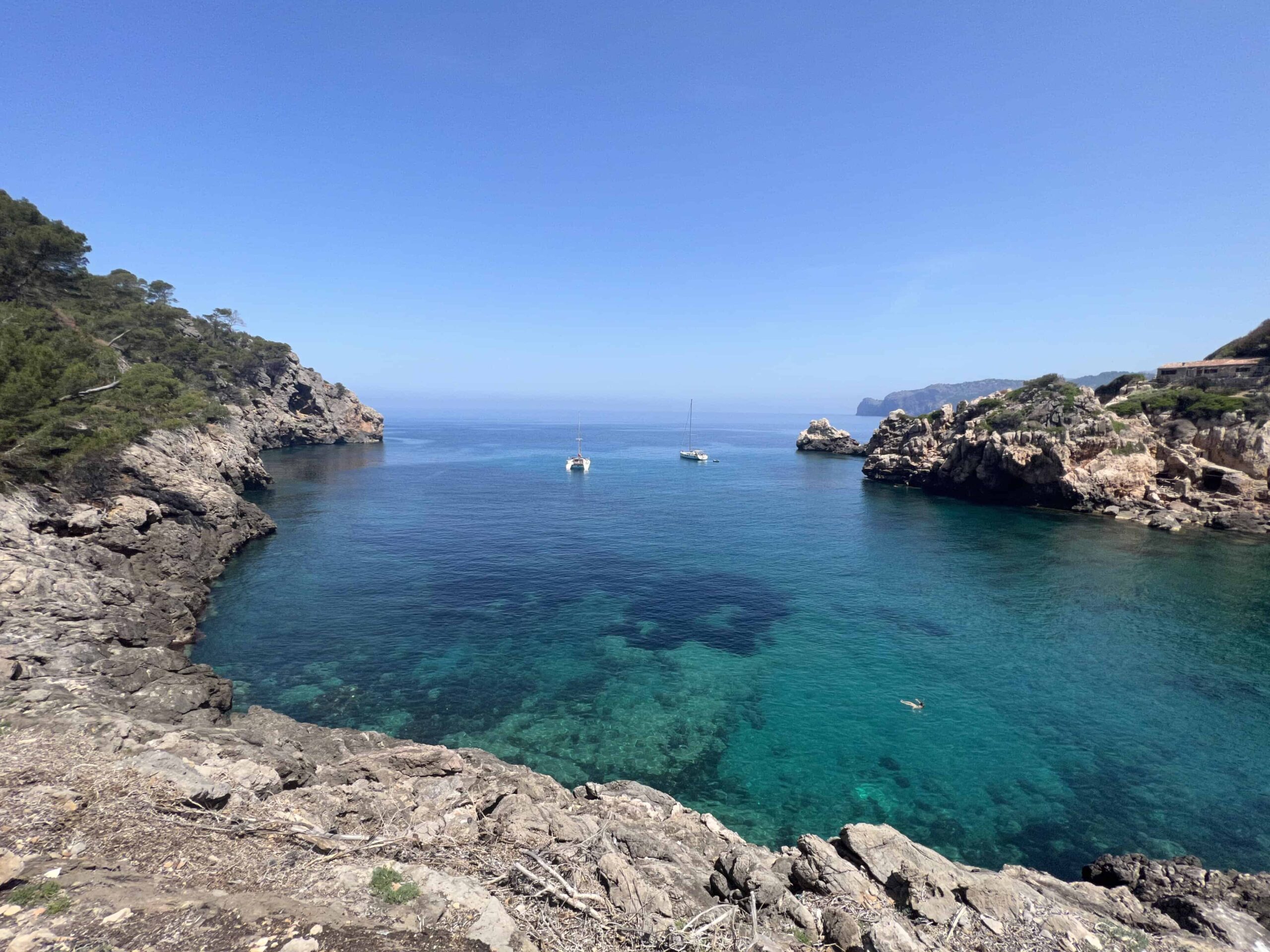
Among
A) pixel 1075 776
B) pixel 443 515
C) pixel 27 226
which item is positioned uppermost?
pixel 27 226

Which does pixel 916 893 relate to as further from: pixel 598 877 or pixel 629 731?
pixel 629 731

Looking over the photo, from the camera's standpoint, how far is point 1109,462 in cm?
7656

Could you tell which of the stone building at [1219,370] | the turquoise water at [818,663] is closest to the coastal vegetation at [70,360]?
the turquoise water at [818,663]

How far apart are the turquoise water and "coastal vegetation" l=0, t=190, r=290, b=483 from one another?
14053mm

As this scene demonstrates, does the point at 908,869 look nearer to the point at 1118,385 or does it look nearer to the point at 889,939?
the point at 889,939

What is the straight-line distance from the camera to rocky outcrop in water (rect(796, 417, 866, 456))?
152 metres

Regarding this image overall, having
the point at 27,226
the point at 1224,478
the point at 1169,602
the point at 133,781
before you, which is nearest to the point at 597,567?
the point at 133,781

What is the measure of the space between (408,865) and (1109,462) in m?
96.5

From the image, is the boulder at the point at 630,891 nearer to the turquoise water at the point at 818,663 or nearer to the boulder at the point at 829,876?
the boulder at the point at 829,876

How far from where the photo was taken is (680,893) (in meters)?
12.7

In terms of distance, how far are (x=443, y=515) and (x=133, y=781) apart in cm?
5898

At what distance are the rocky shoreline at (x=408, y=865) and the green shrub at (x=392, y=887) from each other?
40mm

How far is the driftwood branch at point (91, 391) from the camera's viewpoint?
3597 cm

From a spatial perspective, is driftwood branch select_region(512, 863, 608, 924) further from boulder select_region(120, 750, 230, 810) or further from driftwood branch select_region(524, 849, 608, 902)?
boulder select_region(120, 750, 230, 810)
